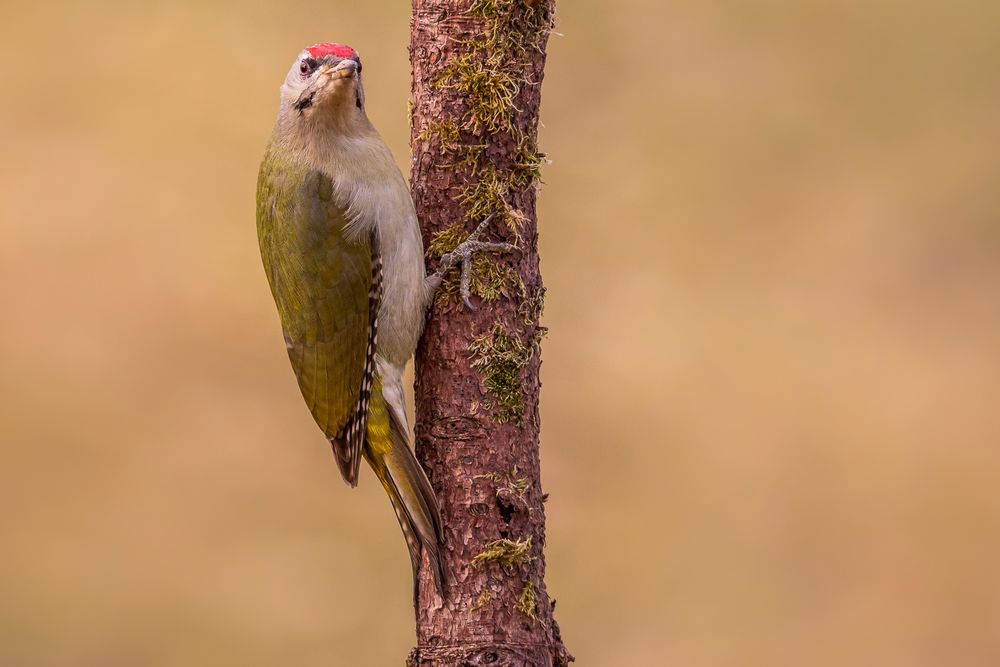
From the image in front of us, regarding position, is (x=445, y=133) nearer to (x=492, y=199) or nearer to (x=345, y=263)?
(x=492, y=199)

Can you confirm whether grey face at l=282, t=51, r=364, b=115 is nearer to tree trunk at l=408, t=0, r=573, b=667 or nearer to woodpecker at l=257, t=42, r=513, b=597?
woodpecker at l=257, t=42, r=513, b=597

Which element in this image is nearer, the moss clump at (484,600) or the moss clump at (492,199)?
the moss clump at (484,600)

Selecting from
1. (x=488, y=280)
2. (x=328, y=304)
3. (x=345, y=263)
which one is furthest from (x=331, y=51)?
(x=488, y=280)

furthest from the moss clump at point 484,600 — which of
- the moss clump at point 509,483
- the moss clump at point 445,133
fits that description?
the moss clump at point 445,133

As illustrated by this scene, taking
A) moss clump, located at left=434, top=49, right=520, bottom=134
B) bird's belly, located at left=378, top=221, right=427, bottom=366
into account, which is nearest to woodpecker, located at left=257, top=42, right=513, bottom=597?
bird's belly, located at left=378, top=221, right=427, bottom=366

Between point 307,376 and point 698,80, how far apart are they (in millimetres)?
4046

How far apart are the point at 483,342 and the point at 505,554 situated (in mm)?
546

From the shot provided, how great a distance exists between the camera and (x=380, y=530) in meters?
5.52

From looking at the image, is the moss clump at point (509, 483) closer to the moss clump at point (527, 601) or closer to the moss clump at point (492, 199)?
the moss clump at point (527, 601)

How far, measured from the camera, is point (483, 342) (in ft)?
9.69

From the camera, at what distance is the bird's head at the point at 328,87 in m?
3.24

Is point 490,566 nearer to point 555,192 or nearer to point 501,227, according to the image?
point 501,227

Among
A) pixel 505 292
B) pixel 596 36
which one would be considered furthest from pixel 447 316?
pixel 596 36

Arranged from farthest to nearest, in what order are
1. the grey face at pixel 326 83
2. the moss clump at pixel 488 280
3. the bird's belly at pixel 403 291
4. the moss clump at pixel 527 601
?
the grey face at pixel 326 83
the bird's belly at pixel 403 291
the moss clump at pixel 488 280
the moss clump at pixel 527 601
